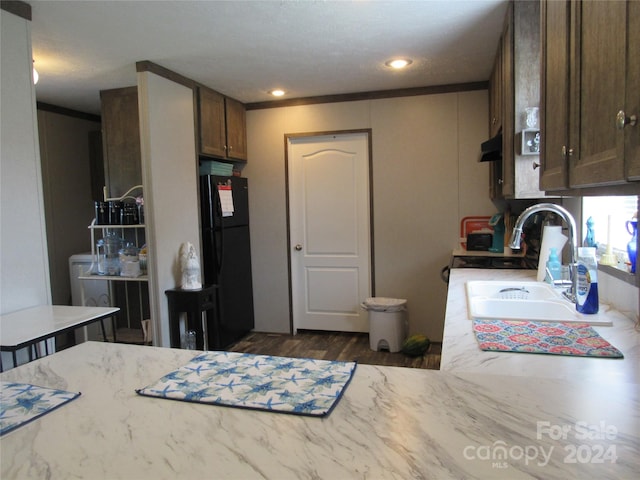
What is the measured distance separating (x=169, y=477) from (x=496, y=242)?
352cm

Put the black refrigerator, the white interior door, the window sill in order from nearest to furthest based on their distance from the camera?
the window sill → the black refrigerator → the white interior door

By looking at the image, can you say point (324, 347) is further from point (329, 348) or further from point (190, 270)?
point (190, 270)

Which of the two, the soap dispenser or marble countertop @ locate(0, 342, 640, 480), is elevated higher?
the soap dispenser

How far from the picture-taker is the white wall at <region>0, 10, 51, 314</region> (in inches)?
82.6

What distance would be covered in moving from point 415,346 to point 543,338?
2.53 metres

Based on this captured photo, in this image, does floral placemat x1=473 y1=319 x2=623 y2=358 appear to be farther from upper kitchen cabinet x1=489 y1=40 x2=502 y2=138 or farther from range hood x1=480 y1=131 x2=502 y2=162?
upper kitchen cabinet x1=489 y1=40 x2=502 y2=138

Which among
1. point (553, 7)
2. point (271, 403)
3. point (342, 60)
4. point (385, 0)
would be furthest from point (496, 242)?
point (271, 403)

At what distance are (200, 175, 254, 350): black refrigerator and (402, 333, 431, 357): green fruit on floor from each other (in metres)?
1.59

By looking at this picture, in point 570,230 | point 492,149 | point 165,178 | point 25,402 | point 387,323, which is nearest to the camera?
point 25,402

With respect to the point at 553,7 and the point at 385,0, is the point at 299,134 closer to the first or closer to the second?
the point at 385,0

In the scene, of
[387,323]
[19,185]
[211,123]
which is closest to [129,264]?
[19,185]

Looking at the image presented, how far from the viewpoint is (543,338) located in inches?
56.0

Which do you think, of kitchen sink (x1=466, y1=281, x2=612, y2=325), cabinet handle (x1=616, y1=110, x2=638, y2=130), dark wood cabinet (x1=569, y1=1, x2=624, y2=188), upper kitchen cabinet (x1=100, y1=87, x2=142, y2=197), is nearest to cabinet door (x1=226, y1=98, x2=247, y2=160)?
upper kitchen cabinet (x1=100, y1=87, x2=142, y2=197)

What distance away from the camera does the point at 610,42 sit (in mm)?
899
